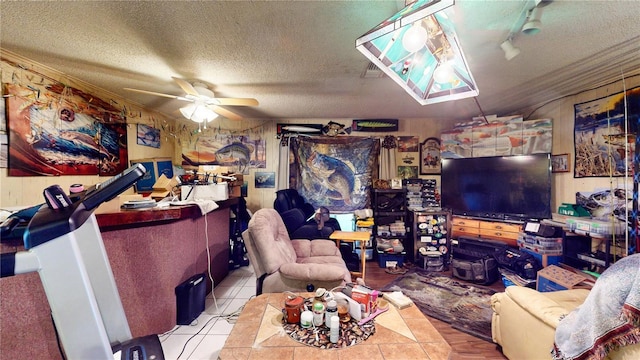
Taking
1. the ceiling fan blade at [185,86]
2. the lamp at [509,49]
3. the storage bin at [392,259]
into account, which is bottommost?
the storage bin at [392,259]

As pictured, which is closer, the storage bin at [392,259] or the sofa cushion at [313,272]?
the sofa cushion at [313,272]

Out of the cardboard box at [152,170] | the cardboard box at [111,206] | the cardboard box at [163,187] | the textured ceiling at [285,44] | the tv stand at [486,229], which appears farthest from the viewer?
the cardboard box at [152,170]

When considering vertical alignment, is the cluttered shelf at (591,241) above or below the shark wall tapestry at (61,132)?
below

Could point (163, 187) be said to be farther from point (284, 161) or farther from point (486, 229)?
point (486, 229)

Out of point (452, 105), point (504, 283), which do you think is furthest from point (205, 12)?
point (504, 283)

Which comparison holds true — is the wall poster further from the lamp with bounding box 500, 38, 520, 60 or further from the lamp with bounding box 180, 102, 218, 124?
the lamp with bounding box 180, 102, 218, 124

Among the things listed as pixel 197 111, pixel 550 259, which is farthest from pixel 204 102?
pixel 550 259

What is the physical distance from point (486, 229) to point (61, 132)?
547 cm

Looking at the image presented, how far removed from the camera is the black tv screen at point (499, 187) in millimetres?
3010

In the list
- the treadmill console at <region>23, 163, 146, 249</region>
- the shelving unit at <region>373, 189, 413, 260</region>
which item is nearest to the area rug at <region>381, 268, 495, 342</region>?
the shelving unit at <region>373, 189, 413, 260</region>

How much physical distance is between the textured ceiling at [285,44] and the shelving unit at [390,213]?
5.33 feet

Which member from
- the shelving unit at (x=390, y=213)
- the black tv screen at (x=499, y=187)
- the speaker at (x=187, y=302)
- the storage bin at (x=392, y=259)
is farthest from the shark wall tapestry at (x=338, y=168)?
the speaker at (x=187, y=302)

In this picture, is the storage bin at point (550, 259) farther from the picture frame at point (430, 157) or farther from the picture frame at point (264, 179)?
the picture frame at point (264, 179)

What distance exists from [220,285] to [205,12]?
9.13 feet
